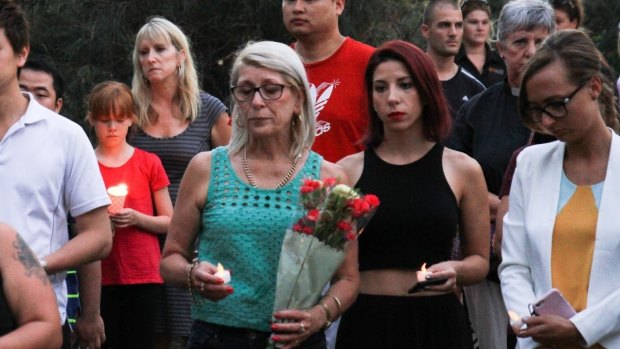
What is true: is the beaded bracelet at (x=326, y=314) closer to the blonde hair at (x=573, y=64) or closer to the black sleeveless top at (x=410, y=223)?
the black sleeveless top at (x=410, y=223)

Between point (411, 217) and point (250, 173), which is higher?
point (250, 173)

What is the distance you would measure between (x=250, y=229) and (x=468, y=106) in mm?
2673

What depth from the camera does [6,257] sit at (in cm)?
470

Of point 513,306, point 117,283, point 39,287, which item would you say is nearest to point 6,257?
point 39,287

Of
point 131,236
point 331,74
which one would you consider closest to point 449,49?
point 331,74

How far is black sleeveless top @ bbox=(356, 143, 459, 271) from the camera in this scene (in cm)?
616

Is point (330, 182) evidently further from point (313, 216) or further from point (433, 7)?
point (433, 7)

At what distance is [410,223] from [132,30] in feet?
34.6

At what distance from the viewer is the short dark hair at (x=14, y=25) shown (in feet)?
19.7

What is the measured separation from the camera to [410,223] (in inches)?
243

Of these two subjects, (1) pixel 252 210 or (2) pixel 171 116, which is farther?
(2) pixel 171 116

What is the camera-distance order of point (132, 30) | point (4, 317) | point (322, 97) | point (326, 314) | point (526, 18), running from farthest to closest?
point (132, 30)
point (526, 18)
point (322, 97)
point (326, 314)
point (4, 317)

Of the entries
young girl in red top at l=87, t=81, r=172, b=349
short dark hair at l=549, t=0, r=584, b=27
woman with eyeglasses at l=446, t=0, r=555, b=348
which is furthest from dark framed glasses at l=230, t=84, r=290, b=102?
short dark hair at l=549, t=0, r=584, b=27

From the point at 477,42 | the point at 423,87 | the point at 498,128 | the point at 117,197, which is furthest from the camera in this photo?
the point at 477,42
